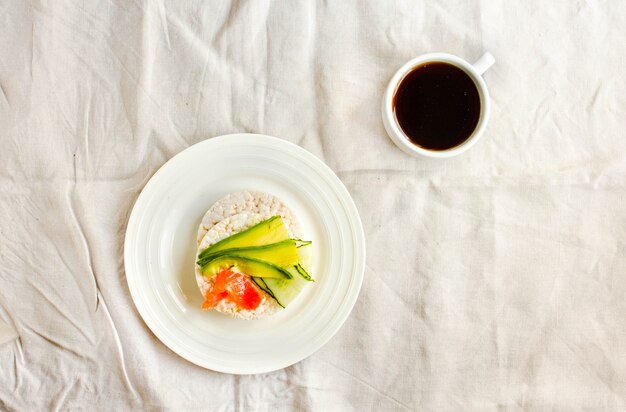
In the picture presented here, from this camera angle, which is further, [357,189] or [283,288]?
[357,189]

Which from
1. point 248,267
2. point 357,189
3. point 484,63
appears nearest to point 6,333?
point 248,267

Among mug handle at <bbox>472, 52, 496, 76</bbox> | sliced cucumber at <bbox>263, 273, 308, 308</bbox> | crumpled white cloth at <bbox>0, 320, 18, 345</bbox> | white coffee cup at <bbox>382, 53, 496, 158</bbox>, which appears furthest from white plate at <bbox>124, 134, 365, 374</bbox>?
mug handle at <bbox>472, 52, 496, 76</bbox>

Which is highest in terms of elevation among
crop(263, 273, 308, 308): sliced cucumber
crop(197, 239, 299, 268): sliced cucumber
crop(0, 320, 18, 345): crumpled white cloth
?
crop(197, 239, 299, 268): sliced cucumber

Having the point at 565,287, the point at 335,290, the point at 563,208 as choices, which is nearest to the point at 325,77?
the point at 335,290

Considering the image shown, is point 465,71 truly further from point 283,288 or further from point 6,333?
point 6,333

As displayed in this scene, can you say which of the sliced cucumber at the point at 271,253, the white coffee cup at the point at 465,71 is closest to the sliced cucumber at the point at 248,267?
the sliced cucumber at the point at 271,253

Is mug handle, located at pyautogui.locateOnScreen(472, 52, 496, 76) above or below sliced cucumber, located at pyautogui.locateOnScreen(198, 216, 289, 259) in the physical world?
above

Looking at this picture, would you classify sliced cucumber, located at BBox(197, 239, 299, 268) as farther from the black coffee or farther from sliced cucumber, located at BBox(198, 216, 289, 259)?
the black coffee

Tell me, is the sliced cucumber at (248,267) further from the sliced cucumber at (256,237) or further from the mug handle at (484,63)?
the mug handle at (484,63)
